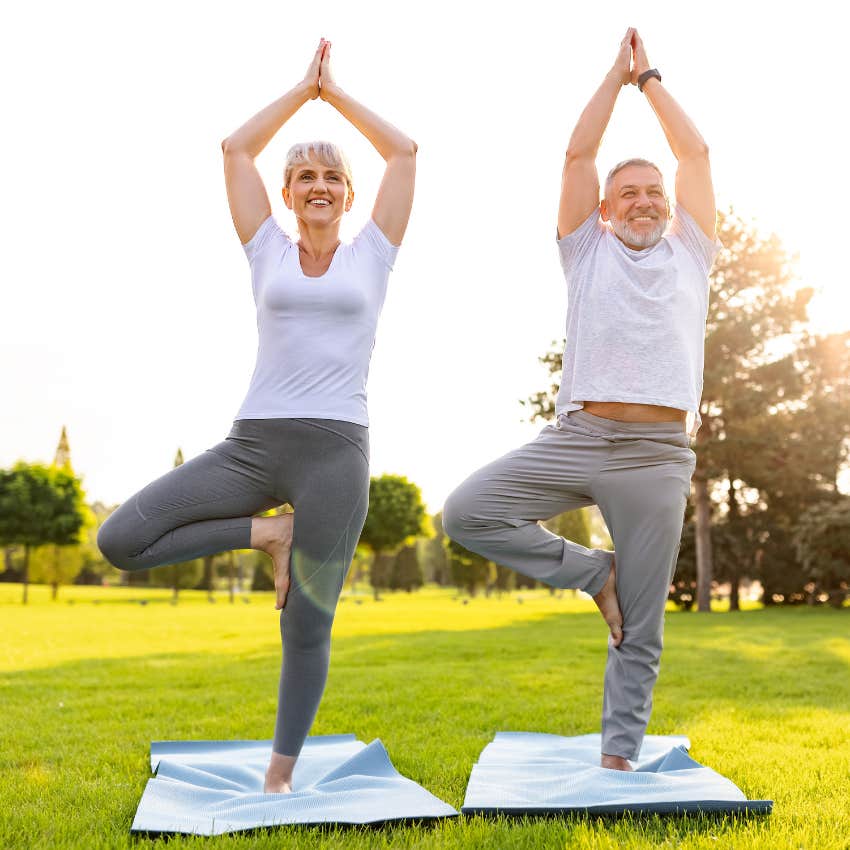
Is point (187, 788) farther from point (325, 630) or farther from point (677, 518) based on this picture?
point (677, 518)

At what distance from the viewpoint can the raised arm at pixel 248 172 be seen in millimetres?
4273

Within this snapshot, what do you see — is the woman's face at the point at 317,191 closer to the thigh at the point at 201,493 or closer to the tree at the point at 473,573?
the thigh at the point at 201,493

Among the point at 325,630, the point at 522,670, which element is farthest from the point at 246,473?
the point at 522,670

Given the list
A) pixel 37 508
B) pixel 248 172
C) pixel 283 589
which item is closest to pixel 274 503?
pixel 283 589

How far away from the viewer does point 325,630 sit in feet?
13.7

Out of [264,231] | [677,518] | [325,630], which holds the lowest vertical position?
[325,630]

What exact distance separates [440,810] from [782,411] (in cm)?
2569

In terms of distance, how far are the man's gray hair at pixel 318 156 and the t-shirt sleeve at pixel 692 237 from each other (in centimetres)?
168

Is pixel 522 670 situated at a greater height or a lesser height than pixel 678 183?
lesser

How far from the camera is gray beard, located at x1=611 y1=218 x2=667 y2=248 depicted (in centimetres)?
452

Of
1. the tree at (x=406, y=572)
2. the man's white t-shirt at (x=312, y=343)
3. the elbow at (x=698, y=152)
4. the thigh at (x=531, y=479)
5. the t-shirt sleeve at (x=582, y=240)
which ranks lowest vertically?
the tree at (x=406, y=572)

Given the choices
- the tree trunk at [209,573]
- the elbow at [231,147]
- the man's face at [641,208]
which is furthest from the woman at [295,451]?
the tree trunk at [209,573]

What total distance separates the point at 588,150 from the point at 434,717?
4220mm

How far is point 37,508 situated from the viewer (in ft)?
119
